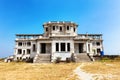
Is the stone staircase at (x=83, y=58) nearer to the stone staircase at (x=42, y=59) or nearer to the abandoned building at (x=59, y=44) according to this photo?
the abandoned building at (x=59, y=44)

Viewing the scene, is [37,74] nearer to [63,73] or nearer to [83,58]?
[63,73]

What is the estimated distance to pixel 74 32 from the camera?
178 ft

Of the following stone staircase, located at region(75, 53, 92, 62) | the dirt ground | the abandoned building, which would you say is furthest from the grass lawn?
the abandoned building

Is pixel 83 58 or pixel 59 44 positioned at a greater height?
pixel 59 44

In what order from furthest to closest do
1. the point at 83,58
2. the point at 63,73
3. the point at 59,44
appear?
1. the point at 59,44
2. the point at 83,58
3. the point at 63,73

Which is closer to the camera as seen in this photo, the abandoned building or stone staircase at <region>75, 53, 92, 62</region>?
stone staircase at <region>75, 53, 92, 62</region>

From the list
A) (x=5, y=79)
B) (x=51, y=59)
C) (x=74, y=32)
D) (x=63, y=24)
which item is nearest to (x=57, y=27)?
(x=63, y=24)

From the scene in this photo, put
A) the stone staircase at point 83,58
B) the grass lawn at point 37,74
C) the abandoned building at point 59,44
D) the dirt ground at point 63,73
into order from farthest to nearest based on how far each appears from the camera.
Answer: the abandoned building at point 59,44, the stone staircase at point 83,58, the grass lawn at point 37,74, the dirt ground at point 63,73

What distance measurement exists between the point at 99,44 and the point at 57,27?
30434 mm

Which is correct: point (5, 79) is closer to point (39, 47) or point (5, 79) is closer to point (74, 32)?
point (39, 47)

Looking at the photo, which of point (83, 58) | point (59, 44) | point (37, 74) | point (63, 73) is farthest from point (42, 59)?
point (63, 73)

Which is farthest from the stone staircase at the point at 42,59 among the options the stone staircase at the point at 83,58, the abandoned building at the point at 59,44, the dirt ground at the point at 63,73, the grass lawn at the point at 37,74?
the dirt ground at the point at 63,73

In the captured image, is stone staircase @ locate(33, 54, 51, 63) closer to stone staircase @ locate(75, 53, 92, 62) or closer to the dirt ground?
stone staircase @ locate(75, 53, 92, 62)

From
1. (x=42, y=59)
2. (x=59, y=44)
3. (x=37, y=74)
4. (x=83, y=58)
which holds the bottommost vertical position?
(x=37, y=74)
